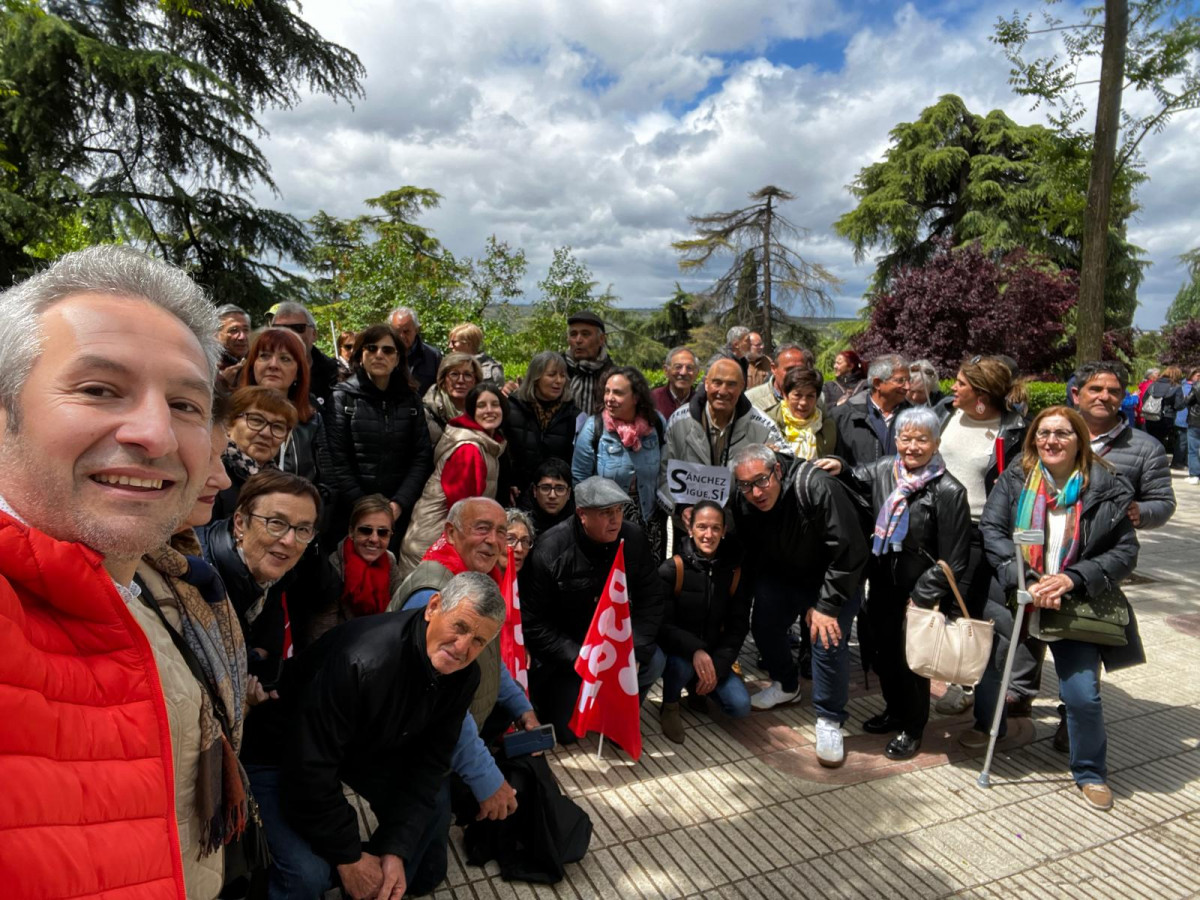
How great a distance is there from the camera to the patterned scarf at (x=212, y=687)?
1.53 metres

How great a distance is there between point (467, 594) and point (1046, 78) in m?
7.83

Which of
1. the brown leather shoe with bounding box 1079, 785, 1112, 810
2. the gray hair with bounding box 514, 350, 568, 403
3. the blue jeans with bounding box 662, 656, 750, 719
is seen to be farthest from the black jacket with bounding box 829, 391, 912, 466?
the brown leather shoe with bounding box 1079, 785, 1112, 810

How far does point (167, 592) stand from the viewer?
1532mm

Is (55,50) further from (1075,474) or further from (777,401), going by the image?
(1075,474)

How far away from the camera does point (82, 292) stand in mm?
1005

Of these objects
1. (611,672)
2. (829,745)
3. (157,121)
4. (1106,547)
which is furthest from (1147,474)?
(157,121)

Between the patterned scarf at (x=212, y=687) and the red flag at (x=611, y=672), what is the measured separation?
2.22 m

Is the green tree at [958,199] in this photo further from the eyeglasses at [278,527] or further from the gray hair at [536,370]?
the eyeglasses at [278,527]

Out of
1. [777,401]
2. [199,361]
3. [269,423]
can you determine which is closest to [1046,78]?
[777,401]

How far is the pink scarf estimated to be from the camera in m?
4.67

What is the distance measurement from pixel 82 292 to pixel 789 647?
4.22 meters

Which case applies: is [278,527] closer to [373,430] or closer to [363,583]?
[363,583]

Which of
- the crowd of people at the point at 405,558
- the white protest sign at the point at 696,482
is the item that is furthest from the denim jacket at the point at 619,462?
the white protest sign at the point at 696,482

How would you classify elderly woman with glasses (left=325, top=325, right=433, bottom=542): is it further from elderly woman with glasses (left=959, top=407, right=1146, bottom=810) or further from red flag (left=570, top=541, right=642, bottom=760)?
elderly woman with glasses (left=959, top=407, right=1146, bottom=810)
